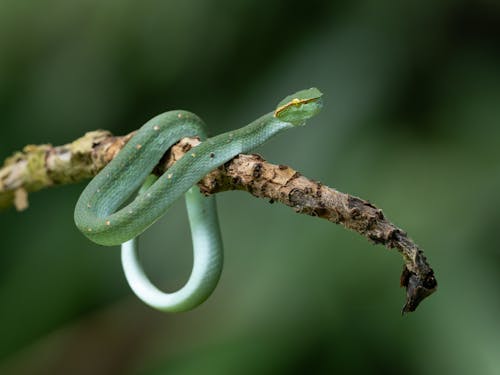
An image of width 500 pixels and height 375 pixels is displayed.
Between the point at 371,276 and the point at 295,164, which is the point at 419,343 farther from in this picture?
the point at 295,164

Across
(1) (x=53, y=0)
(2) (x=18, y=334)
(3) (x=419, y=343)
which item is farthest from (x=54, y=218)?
(3) (x=419, y=343)

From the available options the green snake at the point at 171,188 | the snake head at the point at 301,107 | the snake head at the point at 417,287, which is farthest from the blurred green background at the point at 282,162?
the snake head at the point at 417,287

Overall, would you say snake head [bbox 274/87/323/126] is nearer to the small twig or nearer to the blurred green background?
the small twig

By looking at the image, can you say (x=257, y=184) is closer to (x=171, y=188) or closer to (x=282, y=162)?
(x=171, y=188)

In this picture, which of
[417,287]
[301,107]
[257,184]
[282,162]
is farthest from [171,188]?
[282,162]

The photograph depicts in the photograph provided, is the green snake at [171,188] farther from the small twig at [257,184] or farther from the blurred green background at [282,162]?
the blurred green background at [282,162]

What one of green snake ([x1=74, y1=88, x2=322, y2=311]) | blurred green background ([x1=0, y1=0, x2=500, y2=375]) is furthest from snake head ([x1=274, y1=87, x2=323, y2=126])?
blurred green background ([x1=0, y1=0, x2=500, y2=375])
